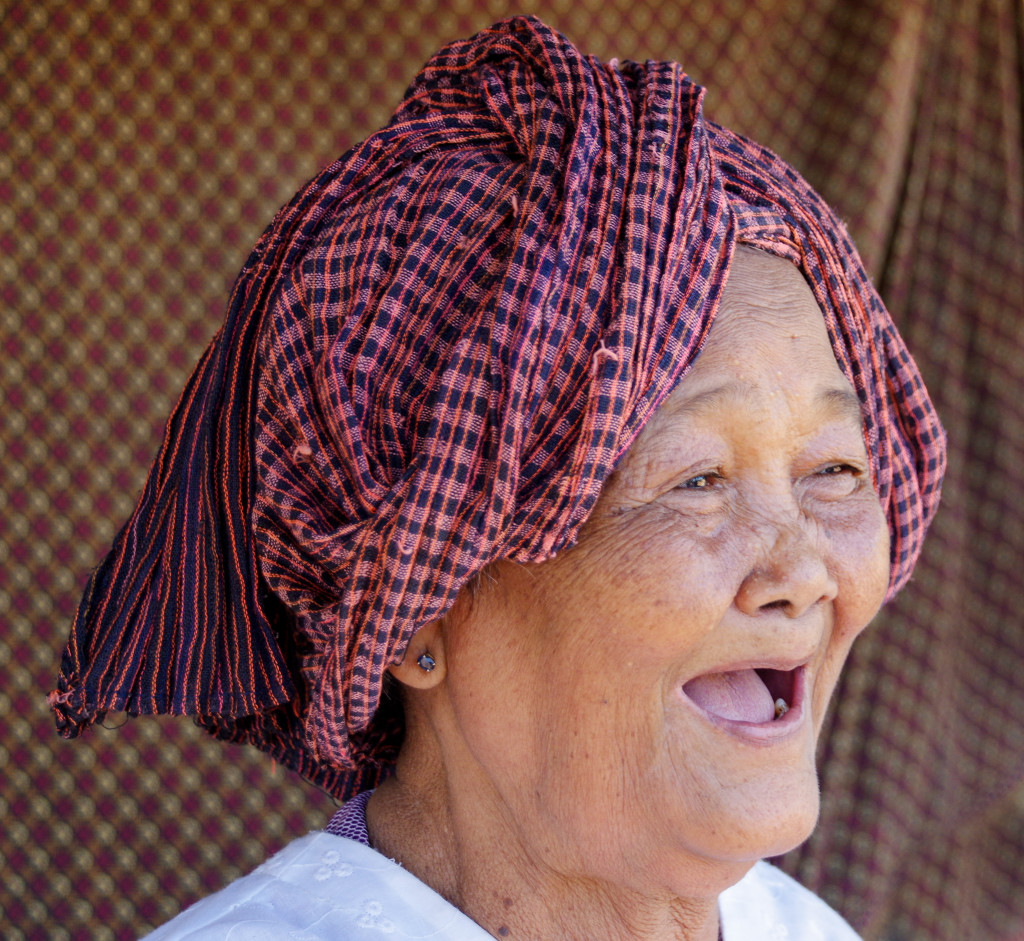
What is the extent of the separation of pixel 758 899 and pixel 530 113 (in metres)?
1.41

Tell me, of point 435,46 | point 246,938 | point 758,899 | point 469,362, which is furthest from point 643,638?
point 435,46

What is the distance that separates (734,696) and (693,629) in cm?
19

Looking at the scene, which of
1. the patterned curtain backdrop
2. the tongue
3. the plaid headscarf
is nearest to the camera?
the plaid headscarf

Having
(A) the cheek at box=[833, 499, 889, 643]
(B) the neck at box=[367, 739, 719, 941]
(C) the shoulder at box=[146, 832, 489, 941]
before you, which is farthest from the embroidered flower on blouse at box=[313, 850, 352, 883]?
(A) the cheek at box=[833, 499, 889, 643]

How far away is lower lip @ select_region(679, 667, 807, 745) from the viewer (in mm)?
1451

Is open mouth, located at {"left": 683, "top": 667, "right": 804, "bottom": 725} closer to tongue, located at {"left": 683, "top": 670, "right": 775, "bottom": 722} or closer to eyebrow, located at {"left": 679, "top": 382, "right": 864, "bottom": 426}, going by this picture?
tongue, located at {"left": 683, "top": 670, "right": 775, "bottom": 722}

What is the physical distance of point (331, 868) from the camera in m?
1.62

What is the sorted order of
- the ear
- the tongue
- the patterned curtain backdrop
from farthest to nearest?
1. the patterned curtain backdrop
2. the ear
3. the tongue

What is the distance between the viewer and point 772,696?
5.12 feet

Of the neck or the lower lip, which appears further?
the neck

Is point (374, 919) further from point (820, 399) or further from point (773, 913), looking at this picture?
point (820, 399)

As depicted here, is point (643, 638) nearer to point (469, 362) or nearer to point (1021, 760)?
point (469, 362)

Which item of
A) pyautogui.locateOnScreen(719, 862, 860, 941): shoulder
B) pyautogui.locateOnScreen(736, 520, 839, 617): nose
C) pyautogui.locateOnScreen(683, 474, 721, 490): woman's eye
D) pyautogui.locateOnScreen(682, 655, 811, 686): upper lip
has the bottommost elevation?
pyautogui.locateOnScreen(719, 862, 860, 941): shoulder

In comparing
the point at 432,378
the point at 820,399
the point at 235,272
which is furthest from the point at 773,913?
the point at 235,272
